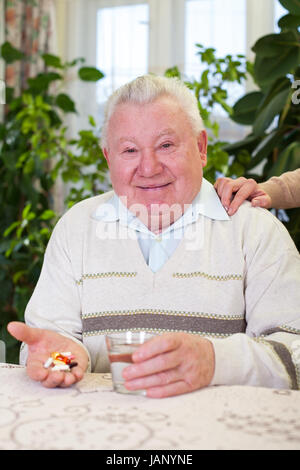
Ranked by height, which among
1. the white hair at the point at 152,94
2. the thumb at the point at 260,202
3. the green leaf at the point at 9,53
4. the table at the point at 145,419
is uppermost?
the green leaf at the point at 9,53

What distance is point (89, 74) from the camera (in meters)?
3.36

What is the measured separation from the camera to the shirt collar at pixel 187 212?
150 cm

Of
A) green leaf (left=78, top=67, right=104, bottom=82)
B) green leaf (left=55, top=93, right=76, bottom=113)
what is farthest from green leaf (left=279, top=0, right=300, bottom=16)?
green leaf (left=55, top=93, right=76, bottom=113)

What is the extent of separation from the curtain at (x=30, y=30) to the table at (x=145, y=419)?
120 inches

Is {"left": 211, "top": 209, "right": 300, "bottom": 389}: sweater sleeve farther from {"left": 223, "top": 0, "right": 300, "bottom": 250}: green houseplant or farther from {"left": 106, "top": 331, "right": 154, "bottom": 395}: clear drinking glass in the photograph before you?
{"left": 223, "top": 0, "right": 300, "bottom": 250}: green houseplant

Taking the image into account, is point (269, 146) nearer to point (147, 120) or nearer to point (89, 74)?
point (147, 120)

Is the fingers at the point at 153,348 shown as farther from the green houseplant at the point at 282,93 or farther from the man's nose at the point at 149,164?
the green houseplant at the point at 282,93

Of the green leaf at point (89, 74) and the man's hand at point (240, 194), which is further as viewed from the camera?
the green leaf at point (89, 74)

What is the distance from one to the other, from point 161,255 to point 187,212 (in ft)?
0.44

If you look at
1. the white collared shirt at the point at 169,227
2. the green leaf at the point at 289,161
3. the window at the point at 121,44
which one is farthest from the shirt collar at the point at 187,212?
the window at the point at 121,44

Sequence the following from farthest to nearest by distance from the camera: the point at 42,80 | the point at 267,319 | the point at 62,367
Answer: the point at 42,80 → the point at 267,319 → the point at 62,367

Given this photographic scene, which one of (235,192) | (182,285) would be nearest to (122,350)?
(182,285)

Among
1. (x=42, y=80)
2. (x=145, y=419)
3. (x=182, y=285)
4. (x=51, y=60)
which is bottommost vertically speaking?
(x=145, y=419)
